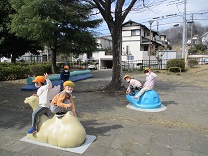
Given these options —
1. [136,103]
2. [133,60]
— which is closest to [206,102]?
[136,103]

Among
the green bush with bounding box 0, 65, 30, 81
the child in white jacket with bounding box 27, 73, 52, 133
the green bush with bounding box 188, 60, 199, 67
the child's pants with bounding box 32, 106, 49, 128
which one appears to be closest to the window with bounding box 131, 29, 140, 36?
the green bush with bounding box 188, 60, 199, 67

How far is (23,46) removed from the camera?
20.4 m

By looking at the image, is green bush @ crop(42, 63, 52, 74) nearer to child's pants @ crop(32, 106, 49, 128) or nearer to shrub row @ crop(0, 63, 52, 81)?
shrub row @ crop(0, 63, 52, 81)

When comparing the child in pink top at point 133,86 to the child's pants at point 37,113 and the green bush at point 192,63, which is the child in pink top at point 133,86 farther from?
the green bush at point 192,63

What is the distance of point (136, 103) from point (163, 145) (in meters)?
2.77

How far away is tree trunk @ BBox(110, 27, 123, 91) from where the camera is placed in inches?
347

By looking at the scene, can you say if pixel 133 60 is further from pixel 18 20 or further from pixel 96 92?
pixel 96 92

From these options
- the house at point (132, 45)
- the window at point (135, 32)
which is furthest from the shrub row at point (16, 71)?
the window at point (135, 32)

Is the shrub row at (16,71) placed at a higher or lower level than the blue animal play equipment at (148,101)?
higher

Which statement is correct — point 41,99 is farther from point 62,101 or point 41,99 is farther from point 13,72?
point 13,72

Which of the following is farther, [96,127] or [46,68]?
[46,68]

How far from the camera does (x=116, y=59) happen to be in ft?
29.2

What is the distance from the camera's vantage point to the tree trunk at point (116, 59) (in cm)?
882

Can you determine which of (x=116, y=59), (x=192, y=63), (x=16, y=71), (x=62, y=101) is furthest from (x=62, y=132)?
(x=192, y=63)
